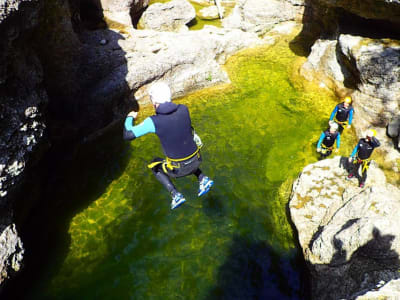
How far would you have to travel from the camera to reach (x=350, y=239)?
6.81m

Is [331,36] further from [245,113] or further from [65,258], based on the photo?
[65,258]

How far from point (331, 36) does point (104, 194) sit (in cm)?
1452

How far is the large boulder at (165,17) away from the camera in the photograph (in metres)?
21.9

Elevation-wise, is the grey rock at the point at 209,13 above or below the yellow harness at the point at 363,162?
above

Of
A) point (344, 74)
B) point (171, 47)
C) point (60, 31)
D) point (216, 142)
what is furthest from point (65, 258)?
point (344, 74)

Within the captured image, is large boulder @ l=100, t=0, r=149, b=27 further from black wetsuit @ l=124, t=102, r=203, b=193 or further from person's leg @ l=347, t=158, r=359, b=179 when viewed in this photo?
person's leg @ l=347, t=158, r=359, b=179

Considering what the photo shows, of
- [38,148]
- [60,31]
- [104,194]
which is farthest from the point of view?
[60,31]

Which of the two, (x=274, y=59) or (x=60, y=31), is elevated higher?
(x=60, y=31)

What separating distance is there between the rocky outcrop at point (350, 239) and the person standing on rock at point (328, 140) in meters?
2.13

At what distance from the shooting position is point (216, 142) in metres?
12.1

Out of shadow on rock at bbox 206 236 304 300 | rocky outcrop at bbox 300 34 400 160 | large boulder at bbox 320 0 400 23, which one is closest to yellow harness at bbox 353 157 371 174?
rocky outcrop at bbox 300 34 400 160

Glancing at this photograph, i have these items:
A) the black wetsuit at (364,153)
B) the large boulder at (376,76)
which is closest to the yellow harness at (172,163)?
the black wetsuit at (364,153)

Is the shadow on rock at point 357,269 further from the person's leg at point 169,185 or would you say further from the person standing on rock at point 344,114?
the person standing on rock at point 344,114

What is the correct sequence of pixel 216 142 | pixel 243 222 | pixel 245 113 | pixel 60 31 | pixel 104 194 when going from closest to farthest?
pixel 243 222 → pixel 104 194 → pixel 60 31 → pixel 216 142 → pixel 245 113
